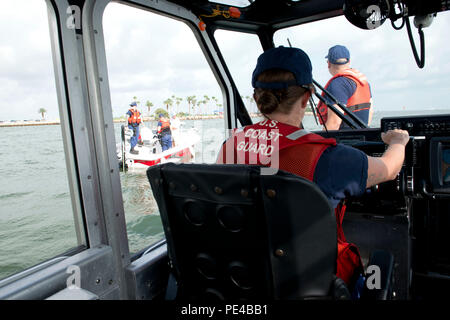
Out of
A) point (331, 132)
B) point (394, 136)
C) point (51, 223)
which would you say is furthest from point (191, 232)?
point (51, 223)

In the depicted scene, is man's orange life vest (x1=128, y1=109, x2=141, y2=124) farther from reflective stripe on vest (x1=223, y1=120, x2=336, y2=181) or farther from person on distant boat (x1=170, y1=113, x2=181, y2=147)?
reflective stripe on vest (x1=223, y1=120, x2=336, y2=181)

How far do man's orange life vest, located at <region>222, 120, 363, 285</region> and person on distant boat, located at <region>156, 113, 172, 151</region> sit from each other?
988cm

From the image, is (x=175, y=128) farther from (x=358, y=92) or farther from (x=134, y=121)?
(x=358, y=92)

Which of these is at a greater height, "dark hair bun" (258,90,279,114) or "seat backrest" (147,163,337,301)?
"dark hair bun" (258,90,279,114)

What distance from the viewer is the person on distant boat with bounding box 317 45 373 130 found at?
2.56 meters

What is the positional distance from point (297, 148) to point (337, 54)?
2.06 meters

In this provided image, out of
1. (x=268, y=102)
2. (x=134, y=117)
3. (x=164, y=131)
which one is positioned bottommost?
(x=164, y=131)

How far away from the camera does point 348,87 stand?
102 inches

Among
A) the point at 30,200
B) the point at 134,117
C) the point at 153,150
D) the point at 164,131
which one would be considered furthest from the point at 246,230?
the point at 164,131

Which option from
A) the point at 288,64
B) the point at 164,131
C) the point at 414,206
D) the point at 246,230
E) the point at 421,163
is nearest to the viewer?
the point at 246,230

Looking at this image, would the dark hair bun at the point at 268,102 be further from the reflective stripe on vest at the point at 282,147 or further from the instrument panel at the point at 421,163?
the instrument panel at the point at 421,163

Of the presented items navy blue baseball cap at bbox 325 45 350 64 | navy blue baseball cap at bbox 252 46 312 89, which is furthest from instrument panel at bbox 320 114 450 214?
navy blue baseball cap at bbox 325 45 350 64

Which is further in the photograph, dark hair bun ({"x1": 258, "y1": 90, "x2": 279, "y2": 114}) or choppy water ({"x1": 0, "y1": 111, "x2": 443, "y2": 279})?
choppy water ({"x1": 0, "y1": 111, "x2": 443, "y2": 279})

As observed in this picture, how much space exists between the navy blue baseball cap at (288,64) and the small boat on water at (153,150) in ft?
22.5
